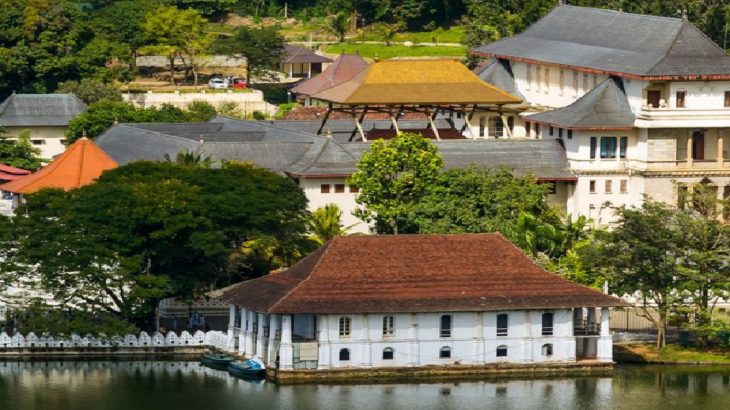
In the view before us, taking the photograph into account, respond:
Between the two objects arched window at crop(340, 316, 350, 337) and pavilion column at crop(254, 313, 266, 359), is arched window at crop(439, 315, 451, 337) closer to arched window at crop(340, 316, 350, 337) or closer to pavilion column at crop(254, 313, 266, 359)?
arched window at crop(340, 316, 350, 337)

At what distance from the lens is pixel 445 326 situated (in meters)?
84.2

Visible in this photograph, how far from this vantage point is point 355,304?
273 feet

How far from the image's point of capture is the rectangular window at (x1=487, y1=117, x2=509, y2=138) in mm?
116938

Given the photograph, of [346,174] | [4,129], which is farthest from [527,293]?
[4,129]

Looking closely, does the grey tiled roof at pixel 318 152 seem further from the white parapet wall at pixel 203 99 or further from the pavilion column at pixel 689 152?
the white parapet wall at pixel 203 99

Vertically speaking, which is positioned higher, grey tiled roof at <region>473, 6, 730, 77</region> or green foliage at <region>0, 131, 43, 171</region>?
grey tiled roof at <region>473, 6, 730, 77</region>

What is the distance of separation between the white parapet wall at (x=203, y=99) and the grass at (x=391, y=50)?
8.51m

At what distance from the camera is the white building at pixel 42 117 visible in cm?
12800

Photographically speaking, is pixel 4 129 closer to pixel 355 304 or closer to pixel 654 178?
pixel 654 178

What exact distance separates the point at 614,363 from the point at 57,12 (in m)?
64.3

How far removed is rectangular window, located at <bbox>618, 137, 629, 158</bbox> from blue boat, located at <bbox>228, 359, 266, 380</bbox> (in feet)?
88.9

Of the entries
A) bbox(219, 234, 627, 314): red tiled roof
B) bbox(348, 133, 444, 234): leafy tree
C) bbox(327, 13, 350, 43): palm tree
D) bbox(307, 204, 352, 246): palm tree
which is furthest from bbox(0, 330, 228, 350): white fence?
bbox(327, 13, 350, 43): palm tree

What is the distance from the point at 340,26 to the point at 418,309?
77.1 m

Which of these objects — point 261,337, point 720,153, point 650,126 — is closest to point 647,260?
point 261,337
